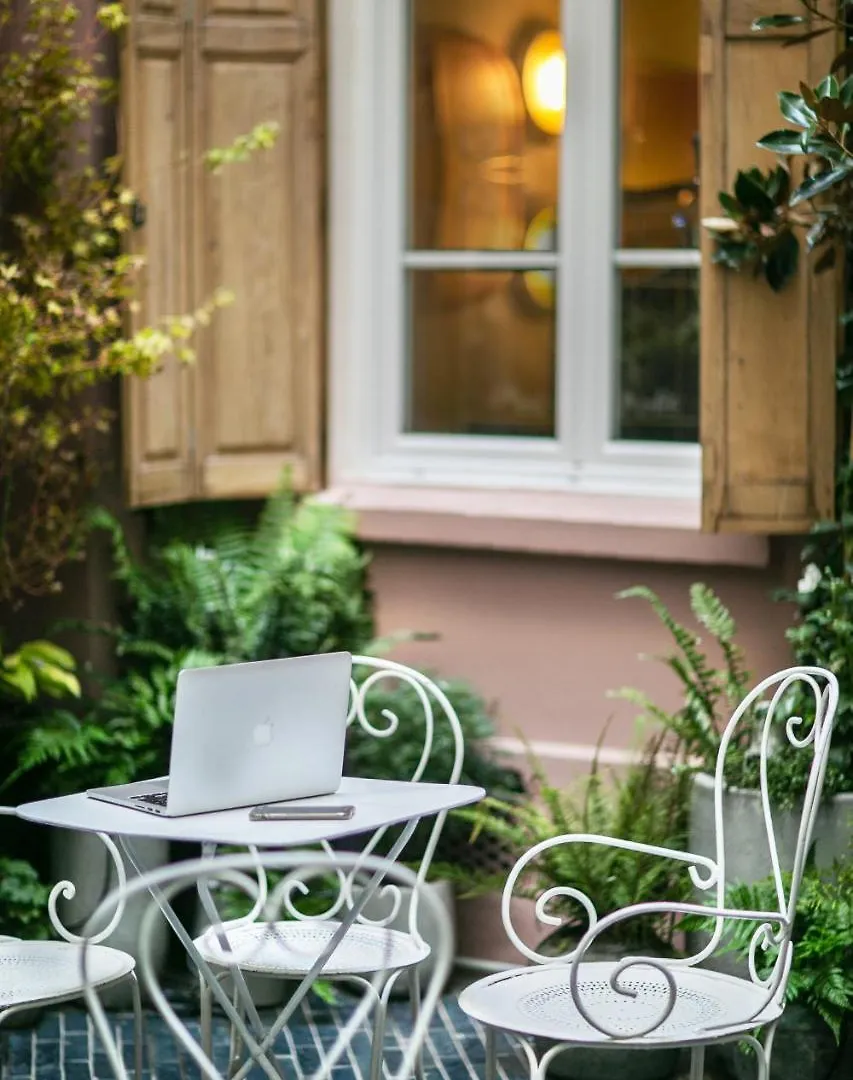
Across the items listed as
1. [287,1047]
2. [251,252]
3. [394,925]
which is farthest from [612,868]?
[251,252]

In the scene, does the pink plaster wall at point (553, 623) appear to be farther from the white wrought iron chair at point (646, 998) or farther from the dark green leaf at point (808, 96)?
the white wrought iron chair at point (646, 998)

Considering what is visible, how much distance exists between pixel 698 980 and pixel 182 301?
2.87m

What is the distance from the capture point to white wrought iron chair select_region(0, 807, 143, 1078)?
337 centimetres

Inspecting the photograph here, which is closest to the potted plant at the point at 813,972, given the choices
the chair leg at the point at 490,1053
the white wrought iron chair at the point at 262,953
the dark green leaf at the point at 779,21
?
the white wrought iron chair at the point at 262,953

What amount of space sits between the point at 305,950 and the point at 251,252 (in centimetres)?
265

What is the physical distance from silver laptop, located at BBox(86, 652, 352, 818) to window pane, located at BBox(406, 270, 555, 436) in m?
2.66

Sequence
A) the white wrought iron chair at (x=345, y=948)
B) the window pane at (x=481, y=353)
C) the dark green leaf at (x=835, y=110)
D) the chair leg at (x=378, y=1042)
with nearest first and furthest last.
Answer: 1. the chair leg at (x=378, y=1042)
2. the white wrought iron chair at (x=345, y=948)
3. the dark green leaf at (x=835, y=110)
4. the window pane at (x=481, y=353)

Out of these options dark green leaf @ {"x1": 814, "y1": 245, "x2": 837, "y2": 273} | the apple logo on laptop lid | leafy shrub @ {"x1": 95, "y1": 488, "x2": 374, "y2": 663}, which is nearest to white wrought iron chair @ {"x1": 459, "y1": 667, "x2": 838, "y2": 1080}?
the apple logo on laptop lid

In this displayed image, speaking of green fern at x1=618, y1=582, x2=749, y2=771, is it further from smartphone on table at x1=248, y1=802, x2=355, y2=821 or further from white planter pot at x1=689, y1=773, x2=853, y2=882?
smartphone on table at x1=248, y1=802, x2=355, y2=821

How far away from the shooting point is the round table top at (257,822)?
9.58 feet

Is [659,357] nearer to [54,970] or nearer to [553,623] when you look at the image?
[553,623]

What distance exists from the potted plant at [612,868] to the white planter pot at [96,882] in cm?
88

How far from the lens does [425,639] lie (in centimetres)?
553

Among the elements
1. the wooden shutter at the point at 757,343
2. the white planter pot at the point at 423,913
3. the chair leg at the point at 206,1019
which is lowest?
the white planter pot at the point at 423,913
